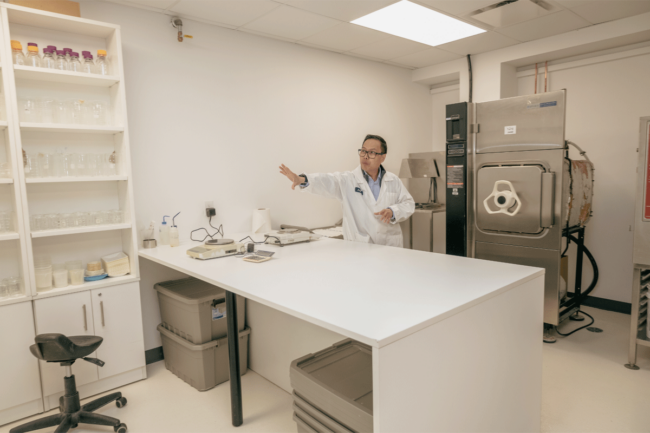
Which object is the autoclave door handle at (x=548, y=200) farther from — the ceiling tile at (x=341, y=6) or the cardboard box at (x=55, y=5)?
the cardboard box at (x=55, y=5)

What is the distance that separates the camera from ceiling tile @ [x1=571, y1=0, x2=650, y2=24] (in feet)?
10.4

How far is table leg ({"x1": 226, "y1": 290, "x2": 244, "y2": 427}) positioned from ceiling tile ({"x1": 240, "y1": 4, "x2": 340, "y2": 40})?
2257 millimetres

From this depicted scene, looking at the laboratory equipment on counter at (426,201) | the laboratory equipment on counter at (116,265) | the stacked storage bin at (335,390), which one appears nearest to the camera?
the stacked storage bin at (335,390)

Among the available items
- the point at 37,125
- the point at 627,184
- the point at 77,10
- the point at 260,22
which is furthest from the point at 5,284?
the point at 627,184

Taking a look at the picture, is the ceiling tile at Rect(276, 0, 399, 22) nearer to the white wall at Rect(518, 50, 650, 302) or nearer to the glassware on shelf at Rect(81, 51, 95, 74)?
the glassware on shelf at Rect(81, 51, 95, 74)

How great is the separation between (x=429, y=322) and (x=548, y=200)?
7.21ft

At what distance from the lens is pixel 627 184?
3.90 meters

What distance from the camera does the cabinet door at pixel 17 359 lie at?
2.35 m

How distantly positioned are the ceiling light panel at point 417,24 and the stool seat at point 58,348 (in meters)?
3.07

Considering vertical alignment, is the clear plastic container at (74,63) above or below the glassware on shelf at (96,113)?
above

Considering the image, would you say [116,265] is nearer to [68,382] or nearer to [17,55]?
[68,382]

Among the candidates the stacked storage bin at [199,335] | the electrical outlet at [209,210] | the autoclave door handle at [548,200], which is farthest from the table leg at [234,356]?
the autoclave door handle at [548,200]

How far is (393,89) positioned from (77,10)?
335 centimetres

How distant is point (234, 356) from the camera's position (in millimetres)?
2221
